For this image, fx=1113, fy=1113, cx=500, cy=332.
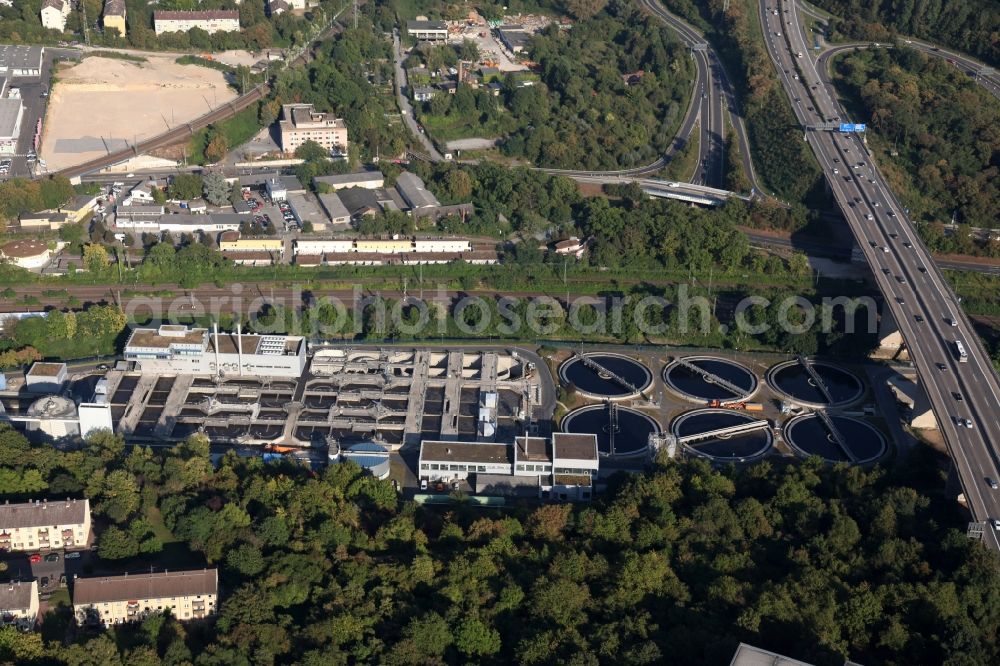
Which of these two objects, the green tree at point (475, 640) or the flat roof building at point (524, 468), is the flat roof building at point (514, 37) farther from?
the green tree at point (475, 640)

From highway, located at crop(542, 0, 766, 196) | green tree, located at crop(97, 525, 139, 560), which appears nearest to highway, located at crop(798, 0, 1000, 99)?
highway, located at crop(542, 0, 766, 196)

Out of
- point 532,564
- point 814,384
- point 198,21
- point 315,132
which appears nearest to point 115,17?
point 198,21

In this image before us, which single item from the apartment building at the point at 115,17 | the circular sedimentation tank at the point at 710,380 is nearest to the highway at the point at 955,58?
the circular sedimentation tank at the point at 710,380

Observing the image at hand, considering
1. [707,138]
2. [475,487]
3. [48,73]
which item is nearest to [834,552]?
[475,487]

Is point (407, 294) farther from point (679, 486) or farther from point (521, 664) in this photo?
point (521, 664)

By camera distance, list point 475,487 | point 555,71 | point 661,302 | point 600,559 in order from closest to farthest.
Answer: point 600,559
point 475,487
point 661,302
point 555,71

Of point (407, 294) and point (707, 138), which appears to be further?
point (707, 138)

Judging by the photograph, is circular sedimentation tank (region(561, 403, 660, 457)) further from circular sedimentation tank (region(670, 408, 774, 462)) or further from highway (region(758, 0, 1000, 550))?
highway (region(758, 0, 1000, 550))
